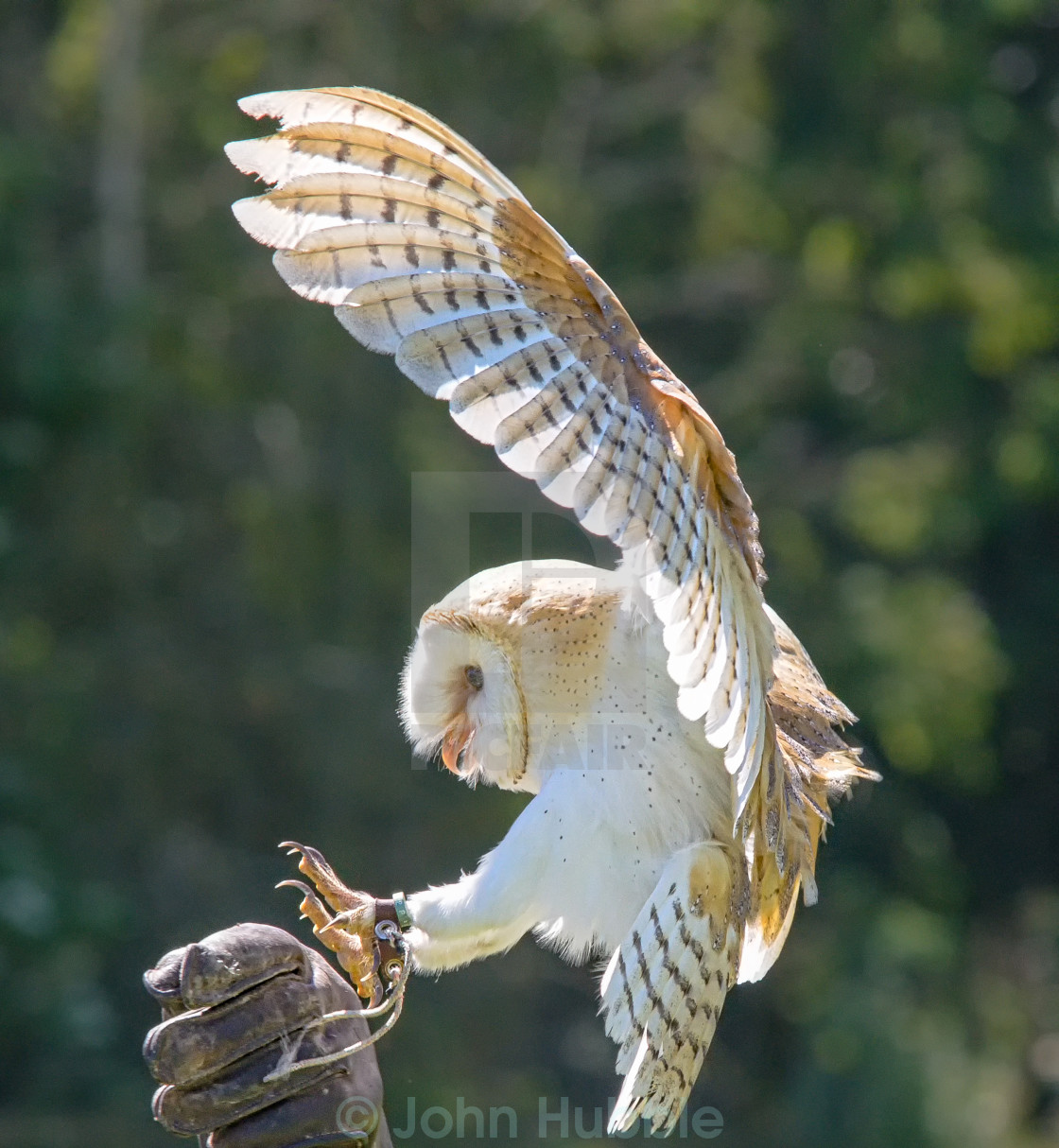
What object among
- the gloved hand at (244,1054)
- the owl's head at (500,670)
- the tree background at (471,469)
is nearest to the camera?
the gloved hand at (244,1054)

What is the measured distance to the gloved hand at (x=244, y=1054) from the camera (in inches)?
73.4

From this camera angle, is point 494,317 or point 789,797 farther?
point 789,797

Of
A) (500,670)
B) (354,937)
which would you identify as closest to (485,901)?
(354,937)

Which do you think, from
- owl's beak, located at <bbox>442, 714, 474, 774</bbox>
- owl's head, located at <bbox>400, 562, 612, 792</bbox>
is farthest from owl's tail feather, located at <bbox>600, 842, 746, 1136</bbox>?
owl's beak, located at <bbox>442, 714, 474, 774</bbox>

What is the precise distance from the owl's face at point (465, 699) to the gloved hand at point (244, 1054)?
0.46 meters

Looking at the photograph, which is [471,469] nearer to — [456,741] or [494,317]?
[456,741]

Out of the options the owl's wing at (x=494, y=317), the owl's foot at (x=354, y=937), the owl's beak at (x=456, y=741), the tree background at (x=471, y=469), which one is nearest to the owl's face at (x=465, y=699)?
the owl's beak at (x=456, y=741)

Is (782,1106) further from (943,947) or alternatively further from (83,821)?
(83,821)

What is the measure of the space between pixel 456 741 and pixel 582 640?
0.29 meters

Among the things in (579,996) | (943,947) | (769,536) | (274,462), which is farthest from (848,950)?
(274,462)

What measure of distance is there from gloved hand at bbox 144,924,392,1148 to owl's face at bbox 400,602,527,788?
1.51 feet

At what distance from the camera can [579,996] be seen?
318 inches

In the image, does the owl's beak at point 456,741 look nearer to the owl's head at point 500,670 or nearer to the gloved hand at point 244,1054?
the owl's head at point 500,670

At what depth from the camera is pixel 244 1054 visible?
6.18 ft
